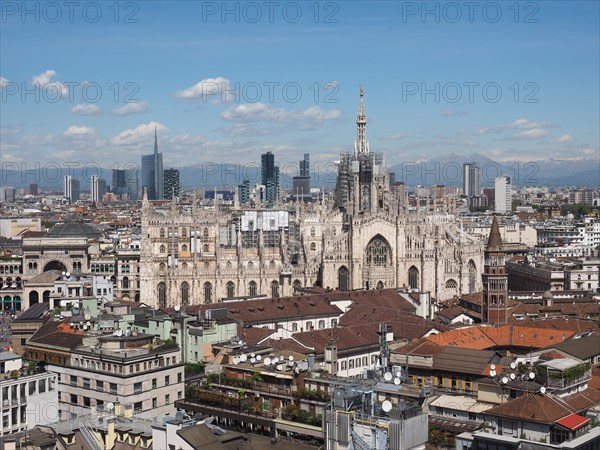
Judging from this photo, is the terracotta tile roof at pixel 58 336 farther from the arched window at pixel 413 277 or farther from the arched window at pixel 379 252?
the arched window at pixel 413 277

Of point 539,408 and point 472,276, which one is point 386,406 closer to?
point 539,408

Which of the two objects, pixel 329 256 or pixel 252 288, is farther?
pixel 329 256

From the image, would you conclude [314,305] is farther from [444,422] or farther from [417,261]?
[444,422]

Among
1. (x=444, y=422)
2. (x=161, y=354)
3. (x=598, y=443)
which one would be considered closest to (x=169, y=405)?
(x=161, y=354)

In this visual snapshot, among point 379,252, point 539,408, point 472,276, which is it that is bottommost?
point 472,276

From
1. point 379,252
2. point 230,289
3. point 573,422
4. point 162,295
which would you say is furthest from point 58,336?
point 379,252

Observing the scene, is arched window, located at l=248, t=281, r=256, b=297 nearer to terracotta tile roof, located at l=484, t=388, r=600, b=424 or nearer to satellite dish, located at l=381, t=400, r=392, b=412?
terracotta tile roof, located at l=484, t=388, r=600, b=424

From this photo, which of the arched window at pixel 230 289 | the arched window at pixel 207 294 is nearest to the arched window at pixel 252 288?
the arched window at pixel 230 289
